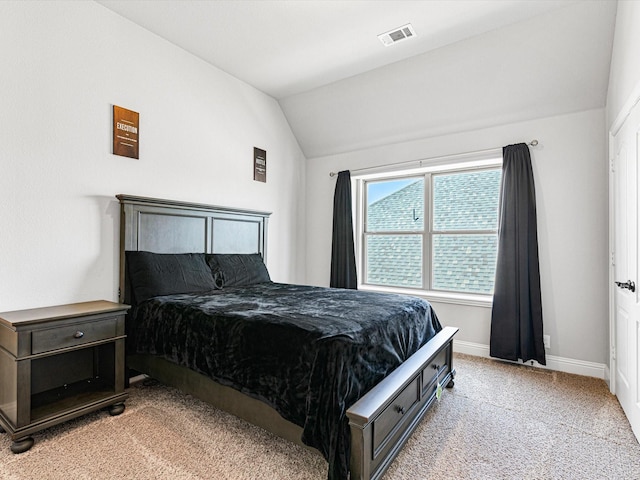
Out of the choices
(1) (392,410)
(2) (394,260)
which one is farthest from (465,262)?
(1) (392,410)

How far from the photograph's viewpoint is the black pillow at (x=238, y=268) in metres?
3.27

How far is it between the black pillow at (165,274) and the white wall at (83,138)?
0.24 metres

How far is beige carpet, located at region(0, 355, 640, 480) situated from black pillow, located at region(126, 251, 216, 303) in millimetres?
786

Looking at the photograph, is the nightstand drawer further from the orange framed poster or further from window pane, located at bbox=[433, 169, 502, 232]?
window pane, located at bbox=[433, 169, 502, 232]

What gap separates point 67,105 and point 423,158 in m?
3.35

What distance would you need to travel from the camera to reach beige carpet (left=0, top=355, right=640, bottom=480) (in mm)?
1741

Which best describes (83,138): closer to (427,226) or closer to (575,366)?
(427,226)

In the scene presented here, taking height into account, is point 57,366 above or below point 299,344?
below

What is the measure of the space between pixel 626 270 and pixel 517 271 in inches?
38.8

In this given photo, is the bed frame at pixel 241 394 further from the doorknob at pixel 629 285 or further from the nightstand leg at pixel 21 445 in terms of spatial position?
the doorknob at pixel 629 285

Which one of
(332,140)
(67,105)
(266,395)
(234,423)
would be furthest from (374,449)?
(332,140)

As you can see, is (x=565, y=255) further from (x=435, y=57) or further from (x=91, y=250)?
(x=91, y=250)

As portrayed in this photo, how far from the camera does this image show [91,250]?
2637mm

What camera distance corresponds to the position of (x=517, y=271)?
3295mm
